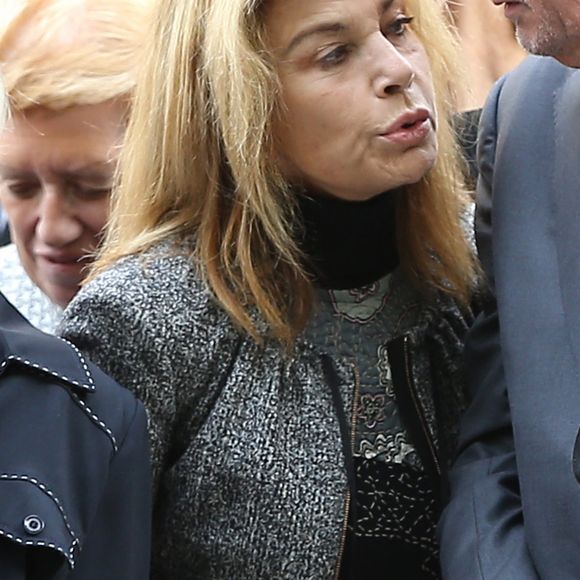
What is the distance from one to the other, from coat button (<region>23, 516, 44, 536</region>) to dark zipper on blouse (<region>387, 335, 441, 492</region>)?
606 millimetres

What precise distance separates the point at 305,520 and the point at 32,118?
84 centimetres

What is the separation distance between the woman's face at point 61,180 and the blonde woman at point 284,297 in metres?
0.23

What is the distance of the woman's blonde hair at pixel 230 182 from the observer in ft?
6.91

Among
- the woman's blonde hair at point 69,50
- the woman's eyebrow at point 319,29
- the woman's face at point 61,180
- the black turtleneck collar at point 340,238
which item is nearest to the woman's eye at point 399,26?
the woman's eyebrow at point 319,29

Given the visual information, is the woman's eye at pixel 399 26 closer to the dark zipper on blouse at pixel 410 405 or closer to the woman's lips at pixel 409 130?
the woman's lips at pixel 409 130

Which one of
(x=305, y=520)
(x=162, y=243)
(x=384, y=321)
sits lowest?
(x=305, y=520)

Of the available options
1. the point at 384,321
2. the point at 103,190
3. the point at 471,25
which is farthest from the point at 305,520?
the point at 471,25

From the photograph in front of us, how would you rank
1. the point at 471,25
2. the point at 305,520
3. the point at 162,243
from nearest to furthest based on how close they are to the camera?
the point at 305,520 → the point at 162,243 → the point at 471,25

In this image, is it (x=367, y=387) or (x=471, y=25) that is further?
(x=471, y=25)

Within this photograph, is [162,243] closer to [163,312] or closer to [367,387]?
[163,312]

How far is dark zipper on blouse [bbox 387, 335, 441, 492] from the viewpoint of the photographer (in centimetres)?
212

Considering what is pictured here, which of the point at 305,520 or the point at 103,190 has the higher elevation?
the point at 103,190

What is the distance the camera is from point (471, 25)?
359 centimetres

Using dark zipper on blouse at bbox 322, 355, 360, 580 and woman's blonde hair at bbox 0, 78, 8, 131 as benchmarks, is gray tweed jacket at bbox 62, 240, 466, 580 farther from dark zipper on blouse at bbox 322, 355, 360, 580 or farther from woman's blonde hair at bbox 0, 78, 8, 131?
woman's blonde hair at bbox 0, 78, 8, 131
